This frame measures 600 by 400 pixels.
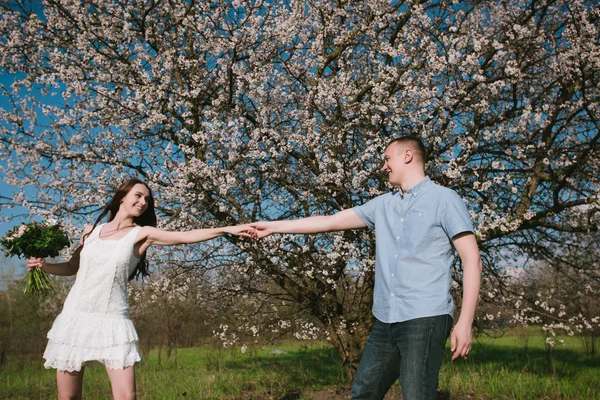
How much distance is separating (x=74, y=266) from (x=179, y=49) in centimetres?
366

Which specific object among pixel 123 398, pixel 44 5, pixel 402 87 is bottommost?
pixel 123 398

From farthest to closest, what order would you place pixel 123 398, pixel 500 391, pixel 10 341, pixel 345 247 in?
pixel 10 341 → pixel 500 391 → pixel 345 247 → pixel 123 398

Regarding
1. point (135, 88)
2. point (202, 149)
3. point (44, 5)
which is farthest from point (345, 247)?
point (44, 5)

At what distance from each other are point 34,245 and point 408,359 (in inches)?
115

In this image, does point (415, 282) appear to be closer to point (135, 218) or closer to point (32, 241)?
point (135, 218)

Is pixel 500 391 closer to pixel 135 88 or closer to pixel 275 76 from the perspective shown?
pixel 275 76

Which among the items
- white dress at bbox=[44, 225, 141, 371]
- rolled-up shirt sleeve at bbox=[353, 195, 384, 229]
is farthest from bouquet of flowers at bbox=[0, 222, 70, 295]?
rolled-up shirt sleeve at bbox=[353, 195, 384, 229]

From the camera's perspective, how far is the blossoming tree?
229 inches

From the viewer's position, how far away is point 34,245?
386 cm

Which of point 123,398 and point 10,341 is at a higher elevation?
point 123,398

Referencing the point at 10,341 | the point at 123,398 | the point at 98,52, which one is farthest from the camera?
the point at 10,341

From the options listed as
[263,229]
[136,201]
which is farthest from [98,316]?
[263,229]

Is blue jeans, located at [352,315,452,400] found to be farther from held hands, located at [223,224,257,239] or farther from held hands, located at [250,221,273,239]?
held hands, located at [223,224,257,239]

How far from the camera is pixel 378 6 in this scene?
20.9ft
